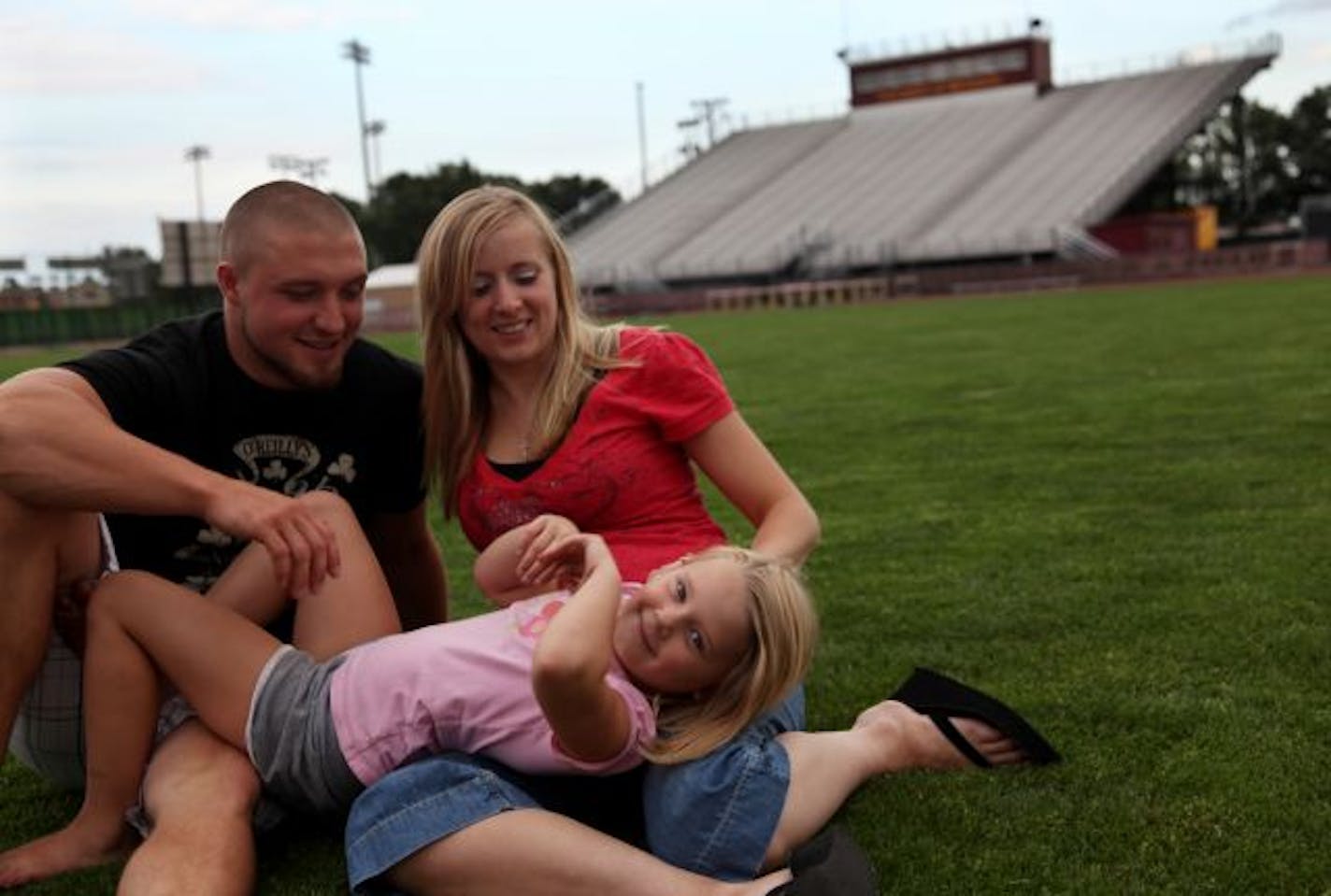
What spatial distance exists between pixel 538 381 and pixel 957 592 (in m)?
2.12

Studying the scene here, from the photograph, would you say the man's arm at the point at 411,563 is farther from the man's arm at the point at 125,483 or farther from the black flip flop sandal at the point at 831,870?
the black flip flop sandal at the point at 831,870

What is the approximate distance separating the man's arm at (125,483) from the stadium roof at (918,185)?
43014 mm

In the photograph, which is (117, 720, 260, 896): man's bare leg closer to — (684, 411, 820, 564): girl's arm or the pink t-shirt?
the pink t-shirt

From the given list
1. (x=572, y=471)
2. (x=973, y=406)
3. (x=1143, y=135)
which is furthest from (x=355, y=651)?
(x=1143, y=135)

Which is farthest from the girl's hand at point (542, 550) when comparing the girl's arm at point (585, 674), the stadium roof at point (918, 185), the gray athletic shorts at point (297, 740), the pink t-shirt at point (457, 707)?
the stadium roof at point (918, 185)

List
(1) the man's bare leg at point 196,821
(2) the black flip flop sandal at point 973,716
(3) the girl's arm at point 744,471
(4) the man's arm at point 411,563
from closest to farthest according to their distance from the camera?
(1) the man's bare leg at point 196,821
(2) the black flip flop sandal at point 973,716
(3) the girl's arm at point 744,471
(4) the man's arm at point 411,563

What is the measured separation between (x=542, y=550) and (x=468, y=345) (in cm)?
83

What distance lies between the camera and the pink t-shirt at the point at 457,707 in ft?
9.39

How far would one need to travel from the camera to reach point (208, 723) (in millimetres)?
3062

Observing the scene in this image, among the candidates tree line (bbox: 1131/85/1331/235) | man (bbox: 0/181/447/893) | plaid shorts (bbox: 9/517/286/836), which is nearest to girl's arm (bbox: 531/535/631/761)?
man (bbox: 0/181/447/893)

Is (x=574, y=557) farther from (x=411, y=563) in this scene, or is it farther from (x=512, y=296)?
(x=411, y=563)

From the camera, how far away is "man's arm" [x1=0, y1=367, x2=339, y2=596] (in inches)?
117

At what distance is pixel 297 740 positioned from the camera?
117 inches

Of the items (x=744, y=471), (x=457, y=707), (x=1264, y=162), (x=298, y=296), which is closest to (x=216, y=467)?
(x=298, y=296)
